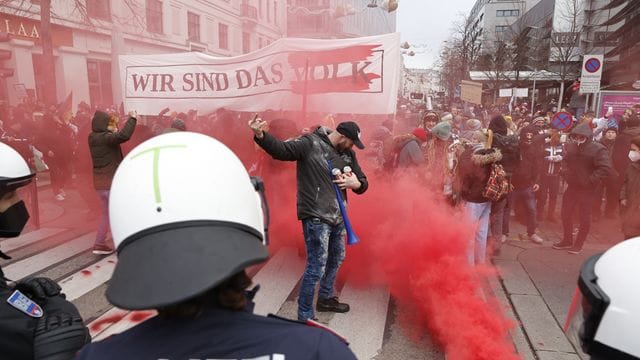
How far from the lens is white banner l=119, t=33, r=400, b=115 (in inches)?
247

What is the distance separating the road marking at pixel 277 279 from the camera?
4.17m

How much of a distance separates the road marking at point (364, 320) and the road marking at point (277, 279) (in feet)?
1.93

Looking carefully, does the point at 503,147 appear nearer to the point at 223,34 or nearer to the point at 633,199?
the point at 633,199

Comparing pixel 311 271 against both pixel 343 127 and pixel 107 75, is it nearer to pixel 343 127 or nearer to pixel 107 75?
pixel 343 127

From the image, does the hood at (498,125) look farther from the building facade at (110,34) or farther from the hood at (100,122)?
the building facade at (110,34)

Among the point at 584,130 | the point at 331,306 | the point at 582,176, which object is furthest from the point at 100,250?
the point at 584,130

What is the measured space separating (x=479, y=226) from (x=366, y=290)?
4.99 feet

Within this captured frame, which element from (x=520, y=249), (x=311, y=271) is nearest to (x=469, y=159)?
(x=520, y=249)

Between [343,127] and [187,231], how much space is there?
9.18 feet

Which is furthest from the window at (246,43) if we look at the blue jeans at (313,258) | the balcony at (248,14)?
the blue jeans at (313,258)

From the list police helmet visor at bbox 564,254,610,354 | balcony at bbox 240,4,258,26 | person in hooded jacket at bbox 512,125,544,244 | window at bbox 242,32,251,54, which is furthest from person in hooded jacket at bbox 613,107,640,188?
window at bbox 242,32,251,54

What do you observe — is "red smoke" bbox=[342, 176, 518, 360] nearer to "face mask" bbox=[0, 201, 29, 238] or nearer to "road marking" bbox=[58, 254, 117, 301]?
"road marking" bbox=[58, 254, 117, 301]

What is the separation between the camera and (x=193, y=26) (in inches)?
882

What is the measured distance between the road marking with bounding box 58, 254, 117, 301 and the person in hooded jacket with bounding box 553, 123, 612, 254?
18.9ft
